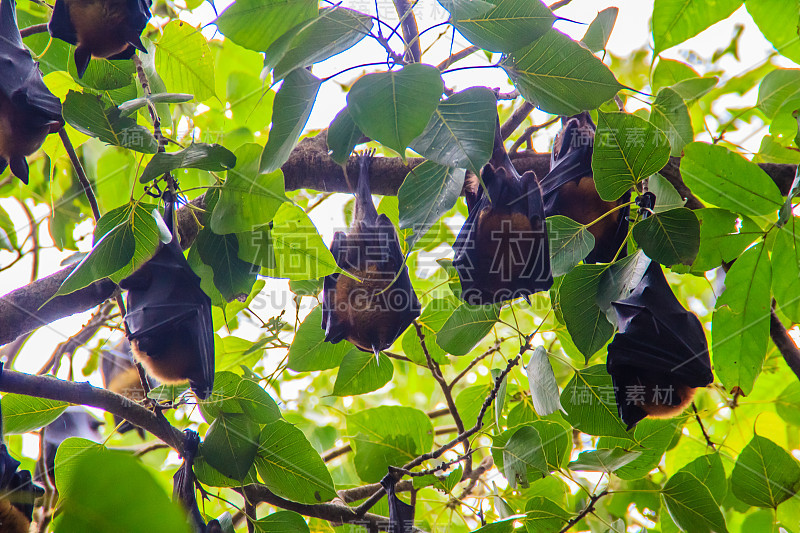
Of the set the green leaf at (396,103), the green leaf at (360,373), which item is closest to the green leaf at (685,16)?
the green leaf at (396,103)

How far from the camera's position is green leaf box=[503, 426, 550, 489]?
1.15 metres

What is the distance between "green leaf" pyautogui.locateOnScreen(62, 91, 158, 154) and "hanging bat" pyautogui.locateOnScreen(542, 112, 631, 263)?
0.91 meters

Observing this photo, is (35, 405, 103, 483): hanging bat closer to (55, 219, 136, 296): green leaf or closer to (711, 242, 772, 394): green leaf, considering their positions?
(55, 219, 136, 296): green leaf

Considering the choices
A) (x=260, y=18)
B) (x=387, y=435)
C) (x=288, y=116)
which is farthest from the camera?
(x=387, y=435)

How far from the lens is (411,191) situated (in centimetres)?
98

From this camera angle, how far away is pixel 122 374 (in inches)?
73.4

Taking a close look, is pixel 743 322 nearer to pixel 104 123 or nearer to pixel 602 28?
pixel 602 28

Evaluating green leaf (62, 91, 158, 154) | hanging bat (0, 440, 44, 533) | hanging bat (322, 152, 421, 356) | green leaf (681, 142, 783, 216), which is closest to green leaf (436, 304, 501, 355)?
hanging bat (322, 152, 421, 356)

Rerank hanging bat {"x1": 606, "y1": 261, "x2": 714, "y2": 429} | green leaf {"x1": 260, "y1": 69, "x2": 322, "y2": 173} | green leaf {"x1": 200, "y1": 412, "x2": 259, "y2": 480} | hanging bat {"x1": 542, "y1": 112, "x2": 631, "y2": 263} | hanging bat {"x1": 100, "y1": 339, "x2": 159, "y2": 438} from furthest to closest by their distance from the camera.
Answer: hanging bat {"x1": 100, "y1": 339, "x2": 159, "y2": 438}, hanging bat {"x1": 542, "y1": 112, "x2": 631, "y2": 263}, green leaf {"x1": 200, "y1": 412, "x2": 259, "y2": 480}, hanging bat {"x1": 606, "y1": 261, "x2": 714, "y2": 429}, green leaf {"x1": 260, "y1": 69, "x2": 322, "y2": 173}

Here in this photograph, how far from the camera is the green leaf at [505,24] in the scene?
829mm

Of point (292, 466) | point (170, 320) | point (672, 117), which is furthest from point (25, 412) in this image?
point (672, 117)

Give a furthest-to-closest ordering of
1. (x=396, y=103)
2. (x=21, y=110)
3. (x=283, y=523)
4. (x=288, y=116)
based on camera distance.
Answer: (x=283, y=523) < (x=21, y=110) < (x=288, y=116) < (x=396, y=103)

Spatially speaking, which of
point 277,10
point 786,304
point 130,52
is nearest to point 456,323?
point 786,304

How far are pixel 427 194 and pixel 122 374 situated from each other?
144 cm
